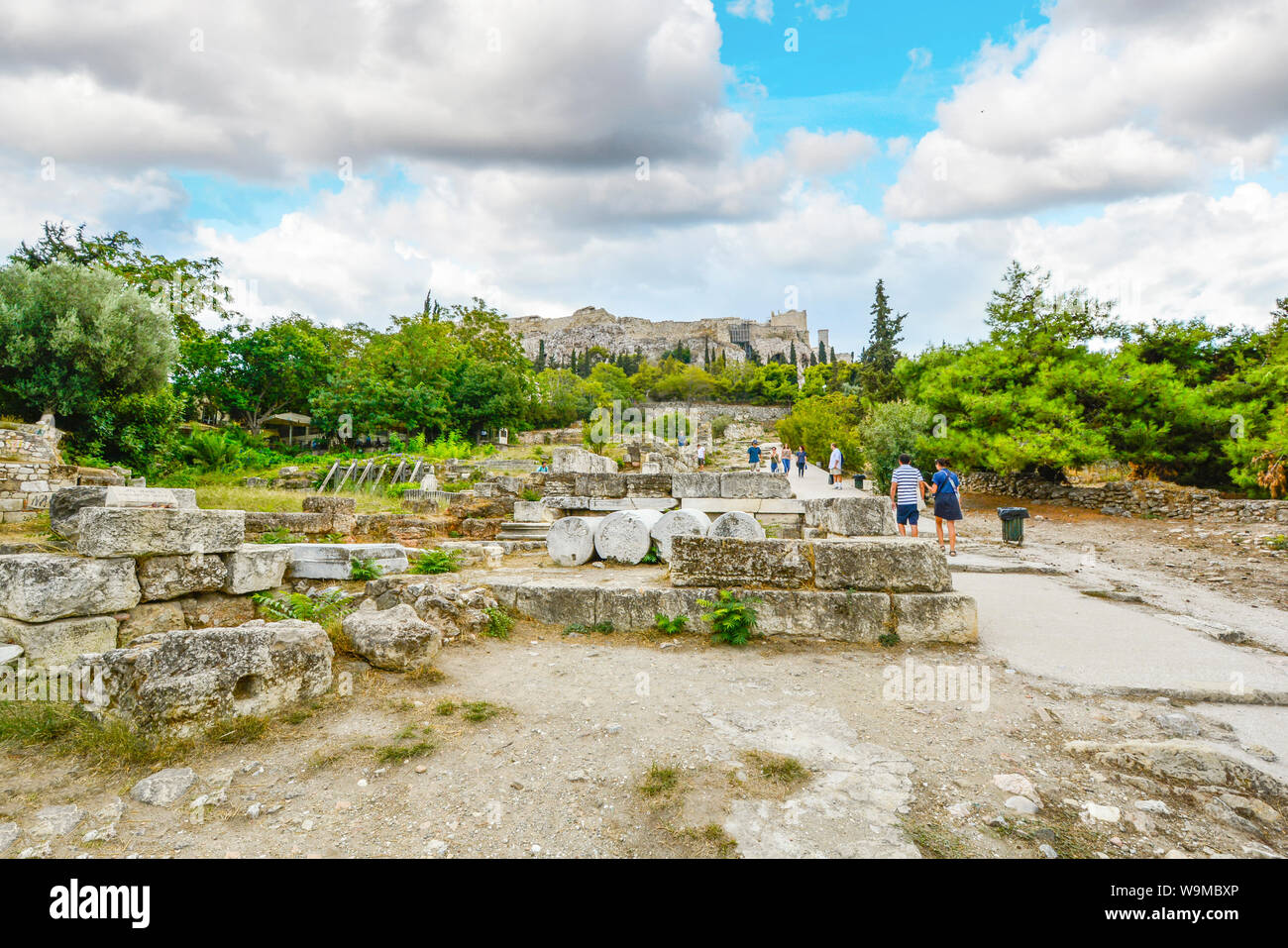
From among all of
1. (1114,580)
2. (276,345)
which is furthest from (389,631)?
(276,345)

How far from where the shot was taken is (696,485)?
33.1 ft

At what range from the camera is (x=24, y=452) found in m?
12.9

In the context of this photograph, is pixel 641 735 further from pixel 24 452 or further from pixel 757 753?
pixel 24 452

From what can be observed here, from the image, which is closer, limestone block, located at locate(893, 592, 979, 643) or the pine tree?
limestone block, located at locate(893, 592, 979, 643)

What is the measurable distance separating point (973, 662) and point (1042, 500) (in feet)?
64.4

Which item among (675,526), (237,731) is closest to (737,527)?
(675,526)

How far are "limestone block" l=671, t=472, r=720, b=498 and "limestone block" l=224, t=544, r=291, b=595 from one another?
595 centimetres

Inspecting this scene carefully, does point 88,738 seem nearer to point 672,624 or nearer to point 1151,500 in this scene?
point 672,624

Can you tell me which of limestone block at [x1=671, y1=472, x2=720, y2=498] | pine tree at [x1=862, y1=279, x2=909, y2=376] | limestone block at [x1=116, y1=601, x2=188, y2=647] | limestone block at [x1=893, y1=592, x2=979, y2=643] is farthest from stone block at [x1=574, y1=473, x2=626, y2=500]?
pine tree at [x1=862, y1=279, x2=909, y2=376]

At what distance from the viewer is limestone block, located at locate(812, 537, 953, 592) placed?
211 inches

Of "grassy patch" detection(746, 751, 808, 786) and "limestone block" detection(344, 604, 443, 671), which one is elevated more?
"limestone block" detection(344, 604, 443, 671)

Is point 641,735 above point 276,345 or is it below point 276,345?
below

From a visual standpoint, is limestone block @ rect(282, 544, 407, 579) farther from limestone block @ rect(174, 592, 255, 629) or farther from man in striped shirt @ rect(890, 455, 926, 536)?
man in striped shirt @ rect(890, 455, 926, 536)

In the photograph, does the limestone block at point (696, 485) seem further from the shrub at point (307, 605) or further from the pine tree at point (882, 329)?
the pine tree at point (882, 329)
